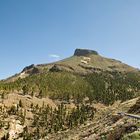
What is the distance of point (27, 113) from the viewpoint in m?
139

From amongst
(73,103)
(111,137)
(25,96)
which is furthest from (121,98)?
(111,137)

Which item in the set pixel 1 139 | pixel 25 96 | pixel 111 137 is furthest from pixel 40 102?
pixel 111 137

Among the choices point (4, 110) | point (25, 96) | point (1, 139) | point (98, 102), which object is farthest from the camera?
point (98, 102)

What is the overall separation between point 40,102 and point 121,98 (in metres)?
53.5

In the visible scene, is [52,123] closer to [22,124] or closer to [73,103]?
[22,124]

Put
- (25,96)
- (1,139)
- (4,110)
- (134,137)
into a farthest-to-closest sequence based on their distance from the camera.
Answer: (25,96) → (4,110) → (1,139) → (134,137)

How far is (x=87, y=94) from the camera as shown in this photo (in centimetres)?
19462

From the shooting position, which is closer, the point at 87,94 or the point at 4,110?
the point at 4,110

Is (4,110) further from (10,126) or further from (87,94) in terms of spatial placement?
Result: (87,94)

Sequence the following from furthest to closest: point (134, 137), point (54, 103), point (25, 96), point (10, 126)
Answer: point (54, 103) < point (25, 96) < point (10, 126) < point (134, 137)

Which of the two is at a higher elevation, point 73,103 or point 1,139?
point 73,103

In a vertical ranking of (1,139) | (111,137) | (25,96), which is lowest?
(1,139)

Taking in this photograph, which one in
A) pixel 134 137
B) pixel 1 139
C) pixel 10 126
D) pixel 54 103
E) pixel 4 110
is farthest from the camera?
pixel 54 103

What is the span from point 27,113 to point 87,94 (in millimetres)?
64276
